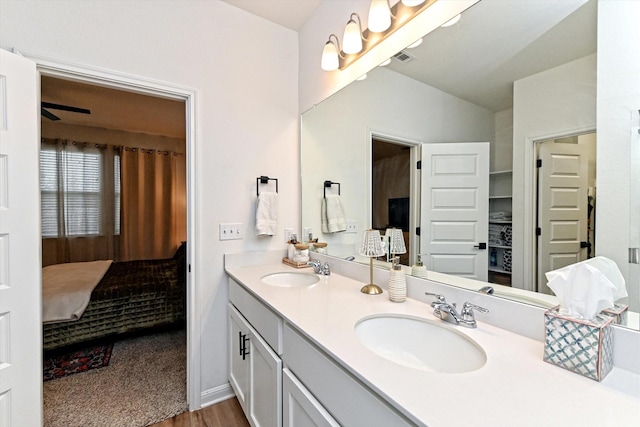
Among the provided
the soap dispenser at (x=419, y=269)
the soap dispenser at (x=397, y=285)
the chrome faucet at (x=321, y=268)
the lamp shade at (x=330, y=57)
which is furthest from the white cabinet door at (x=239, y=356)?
the lamp shade at (x=330, y=57)

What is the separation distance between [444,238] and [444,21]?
89cm

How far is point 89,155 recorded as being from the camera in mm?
3865

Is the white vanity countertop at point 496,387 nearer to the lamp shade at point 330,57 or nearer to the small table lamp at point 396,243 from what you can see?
the small table lamp at point 396,243

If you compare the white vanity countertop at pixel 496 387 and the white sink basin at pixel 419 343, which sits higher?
the white vanity countertop at pixel 496 387

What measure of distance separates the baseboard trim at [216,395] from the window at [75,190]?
3.36 m

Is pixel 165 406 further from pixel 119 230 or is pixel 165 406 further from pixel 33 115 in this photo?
pixel 119 230

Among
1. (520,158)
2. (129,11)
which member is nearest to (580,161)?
(520,158)

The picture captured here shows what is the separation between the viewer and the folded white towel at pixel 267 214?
1905mm

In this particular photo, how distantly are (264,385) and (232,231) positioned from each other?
966mm

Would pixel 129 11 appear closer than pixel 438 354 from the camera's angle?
No

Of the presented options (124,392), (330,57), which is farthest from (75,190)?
(330,57)

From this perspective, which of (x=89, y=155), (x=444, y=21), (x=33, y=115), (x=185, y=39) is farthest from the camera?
(x=89, y=155)

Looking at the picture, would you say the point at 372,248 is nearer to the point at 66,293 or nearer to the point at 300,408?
the point at 300,408

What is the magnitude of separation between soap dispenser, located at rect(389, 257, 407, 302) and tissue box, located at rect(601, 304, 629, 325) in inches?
23.7
